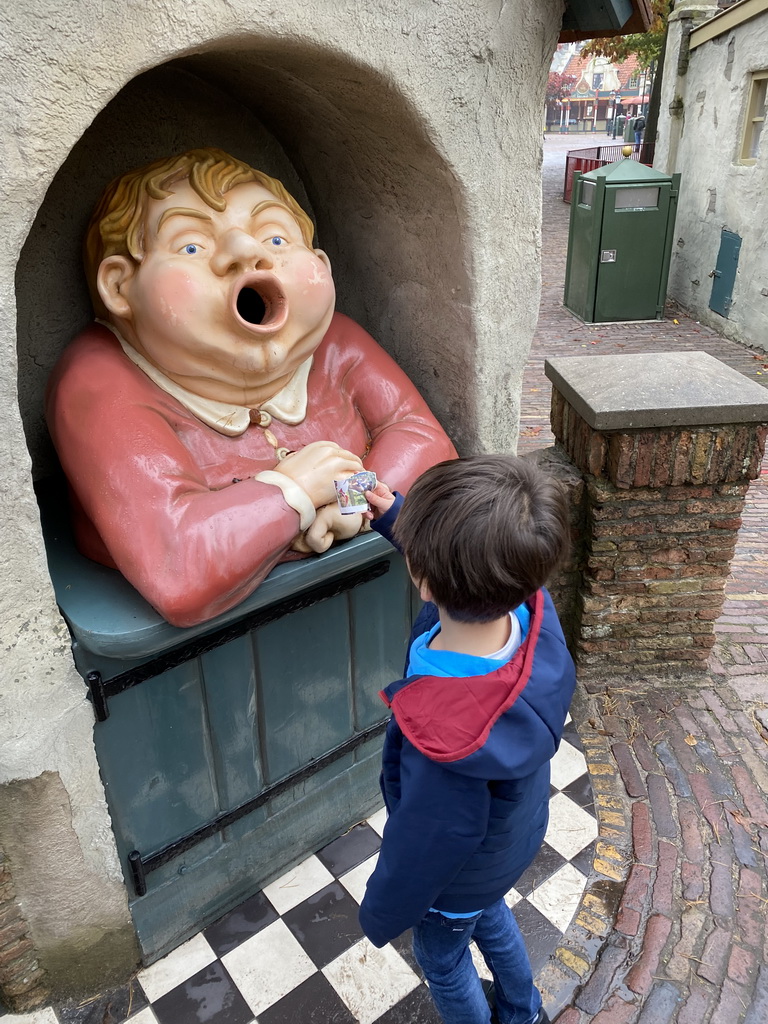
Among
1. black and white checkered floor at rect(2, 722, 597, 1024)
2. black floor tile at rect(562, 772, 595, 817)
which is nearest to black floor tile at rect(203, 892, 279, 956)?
black and white checkered floor at rect(2, 722, 597, 1024)

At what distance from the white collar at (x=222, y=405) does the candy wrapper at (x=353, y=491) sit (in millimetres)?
356

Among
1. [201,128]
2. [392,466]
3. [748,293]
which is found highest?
[201,128]

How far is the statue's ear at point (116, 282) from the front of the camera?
78.4 inches

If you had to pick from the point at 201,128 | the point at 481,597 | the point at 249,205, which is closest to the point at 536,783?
the point at 481,597

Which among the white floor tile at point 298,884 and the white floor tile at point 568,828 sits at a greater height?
Result: the white floor tile at point 568,828

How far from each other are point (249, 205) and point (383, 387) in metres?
0.64

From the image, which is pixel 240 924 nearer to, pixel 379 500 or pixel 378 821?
pixel 378 821

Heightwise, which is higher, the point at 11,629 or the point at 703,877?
the point at 11,629

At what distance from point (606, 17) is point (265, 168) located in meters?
1.12

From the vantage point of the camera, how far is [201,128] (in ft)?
7.96

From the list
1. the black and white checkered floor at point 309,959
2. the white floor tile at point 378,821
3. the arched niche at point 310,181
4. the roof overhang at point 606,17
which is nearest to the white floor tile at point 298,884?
the black and white checkered floor at point 309,959

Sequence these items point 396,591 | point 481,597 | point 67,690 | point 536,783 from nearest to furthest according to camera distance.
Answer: point 481,597, point 536,783, point 67,690, point 396,591

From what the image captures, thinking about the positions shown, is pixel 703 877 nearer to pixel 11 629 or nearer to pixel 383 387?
pixel 383 387

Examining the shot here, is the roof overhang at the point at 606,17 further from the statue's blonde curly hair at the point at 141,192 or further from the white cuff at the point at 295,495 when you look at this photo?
the white cuff at the point at 295,495
